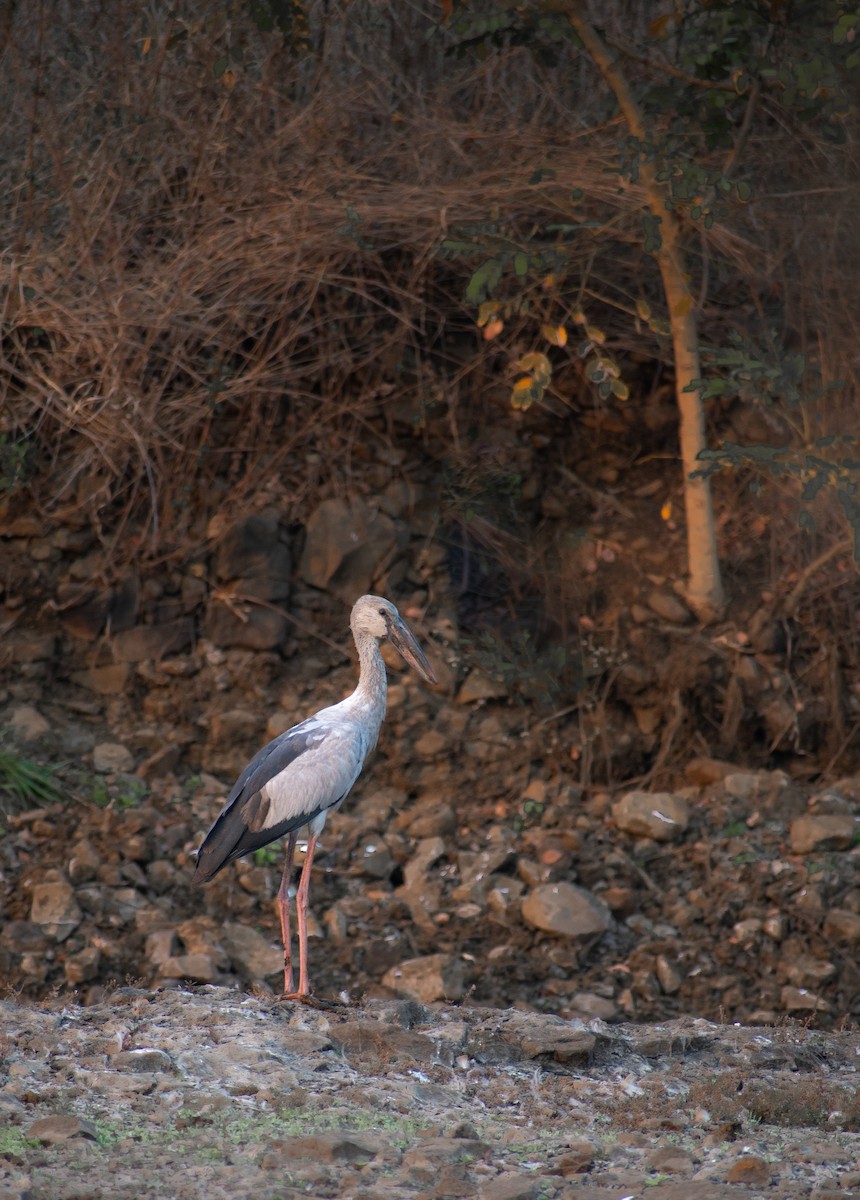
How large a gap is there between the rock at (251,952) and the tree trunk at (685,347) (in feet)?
10.0

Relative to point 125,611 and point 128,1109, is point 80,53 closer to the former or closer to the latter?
point 125,611

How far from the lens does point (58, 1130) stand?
3906 millimetres

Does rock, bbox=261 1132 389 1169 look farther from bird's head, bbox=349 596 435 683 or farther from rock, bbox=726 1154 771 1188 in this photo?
bird's head, bbox=349 596 435 683

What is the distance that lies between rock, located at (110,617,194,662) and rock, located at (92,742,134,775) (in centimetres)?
58

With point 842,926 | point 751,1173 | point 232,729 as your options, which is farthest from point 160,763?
point 751,1173

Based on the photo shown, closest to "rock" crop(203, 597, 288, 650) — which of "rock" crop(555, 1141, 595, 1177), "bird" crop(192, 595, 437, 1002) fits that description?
"bird" crop(192, 595, 437, 1002)

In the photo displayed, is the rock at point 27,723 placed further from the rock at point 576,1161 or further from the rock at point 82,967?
the rock at point 576,1161

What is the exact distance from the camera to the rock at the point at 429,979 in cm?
670

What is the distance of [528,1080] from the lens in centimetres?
477

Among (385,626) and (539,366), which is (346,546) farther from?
(385,626)

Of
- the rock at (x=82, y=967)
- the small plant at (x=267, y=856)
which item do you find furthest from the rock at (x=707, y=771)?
the rock at (x=82, y=967)

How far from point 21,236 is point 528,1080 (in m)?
5.29

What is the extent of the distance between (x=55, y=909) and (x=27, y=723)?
1.41 metres

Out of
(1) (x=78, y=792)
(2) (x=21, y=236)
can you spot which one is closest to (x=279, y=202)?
(2) (x=21, y=236)
